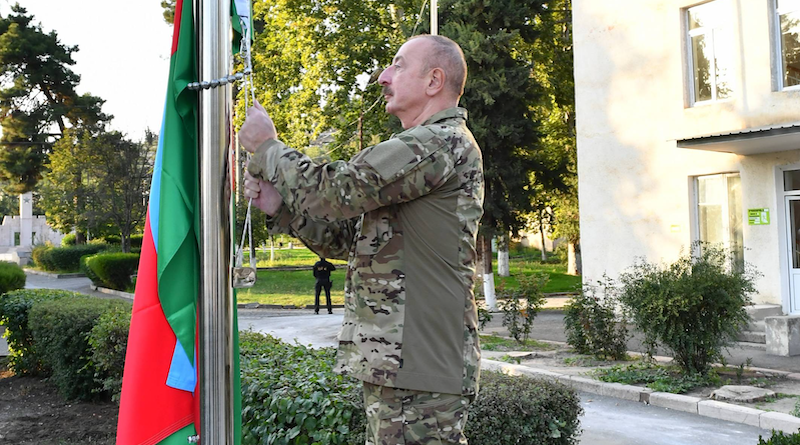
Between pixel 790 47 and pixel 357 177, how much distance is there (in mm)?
14940

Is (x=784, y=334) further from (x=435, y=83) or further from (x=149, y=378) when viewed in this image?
(x=149, y=378)

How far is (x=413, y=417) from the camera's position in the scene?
2268 mm

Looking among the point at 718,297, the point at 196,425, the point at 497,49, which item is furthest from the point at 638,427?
the point at 497,49

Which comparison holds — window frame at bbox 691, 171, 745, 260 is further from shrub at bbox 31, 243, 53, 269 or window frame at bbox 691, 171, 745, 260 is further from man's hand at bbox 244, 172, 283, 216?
shrub at bbox 31, 243, 53, 269

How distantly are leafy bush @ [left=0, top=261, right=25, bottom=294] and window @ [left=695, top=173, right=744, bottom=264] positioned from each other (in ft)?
54.5

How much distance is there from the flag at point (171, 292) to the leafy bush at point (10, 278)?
1772 centimetres

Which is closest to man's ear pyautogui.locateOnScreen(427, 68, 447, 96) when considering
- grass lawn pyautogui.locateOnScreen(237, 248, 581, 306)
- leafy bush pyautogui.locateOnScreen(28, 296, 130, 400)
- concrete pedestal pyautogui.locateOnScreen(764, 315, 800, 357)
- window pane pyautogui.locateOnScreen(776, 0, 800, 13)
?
leafy bush pyautogui.locateOnScreen(28, 296, 130, 400)

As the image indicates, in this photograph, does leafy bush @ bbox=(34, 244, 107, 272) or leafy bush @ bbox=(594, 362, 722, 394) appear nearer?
leafy bush @ bbox=(594, 362, 722, 394)

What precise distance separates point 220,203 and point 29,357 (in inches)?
340

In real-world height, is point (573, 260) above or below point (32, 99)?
below

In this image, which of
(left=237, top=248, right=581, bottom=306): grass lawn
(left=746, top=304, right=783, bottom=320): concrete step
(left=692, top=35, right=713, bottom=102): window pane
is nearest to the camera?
(left=746, top=304, right=783, bottom=320): concrete step

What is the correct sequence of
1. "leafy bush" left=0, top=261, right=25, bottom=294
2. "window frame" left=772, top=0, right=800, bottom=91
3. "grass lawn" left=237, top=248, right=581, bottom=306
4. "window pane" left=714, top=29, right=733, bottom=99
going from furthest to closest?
"grass lawn" left=237, top=248, right=581, bottom=306
"leafy bush" left=0, top=261, right=25, bottom=294
"window pane" left=714, top=29, right=733, bottom=99
"window frame" left=772, top=0, right=800, bottom=91

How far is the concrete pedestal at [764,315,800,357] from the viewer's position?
1190 cm

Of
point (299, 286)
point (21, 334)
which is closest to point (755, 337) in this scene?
point (21, 334)
